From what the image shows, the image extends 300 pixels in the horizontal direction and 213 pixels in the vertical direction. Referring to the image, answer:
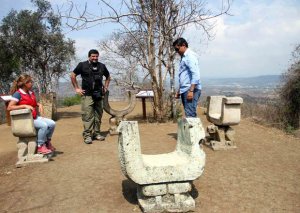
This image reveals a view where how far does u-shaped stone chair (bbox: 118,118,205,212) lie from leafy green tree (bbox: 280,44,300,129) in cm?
1002

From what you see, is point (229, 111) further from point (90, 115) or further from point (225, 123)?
point (90, 115)

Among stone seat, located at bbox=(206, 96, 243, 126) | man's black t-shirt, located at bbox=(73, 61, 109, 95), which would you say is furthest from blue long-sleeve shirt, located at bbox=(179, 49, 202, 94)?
man's black t-shirt, located at bbox=(73, 61, 109, 95)

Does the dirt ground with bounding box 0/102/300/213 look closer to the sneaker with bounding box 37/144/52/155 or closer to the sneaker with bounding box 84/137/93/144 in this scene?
the sneaker with bounding box 84/137/93/144

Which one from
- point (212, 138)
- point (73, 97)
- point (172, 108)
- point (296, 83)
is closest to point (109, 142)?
point (212, 138)

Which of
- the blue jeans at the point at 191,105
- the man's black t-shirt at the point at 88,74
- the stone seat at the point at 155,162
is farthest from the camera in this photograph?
the man's black t-shirt at the point at 88,74

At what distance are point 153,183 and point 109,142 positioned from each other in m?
3.97

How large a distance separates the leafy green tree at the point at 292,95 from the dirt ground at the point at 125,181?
238 inches

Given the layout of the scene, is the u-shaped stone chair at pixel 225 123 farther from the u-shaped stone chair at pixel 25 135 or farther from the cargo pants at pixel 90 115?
the u-shaped stone chair at pixel 25 135

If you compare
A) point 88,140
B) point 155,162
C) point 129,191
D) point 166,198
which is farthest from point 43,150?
point 166,198

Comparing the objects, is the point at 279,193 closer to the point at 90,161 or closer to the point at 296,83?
the point at 90,161

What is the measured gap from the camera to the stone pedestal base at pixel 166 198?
3.92m

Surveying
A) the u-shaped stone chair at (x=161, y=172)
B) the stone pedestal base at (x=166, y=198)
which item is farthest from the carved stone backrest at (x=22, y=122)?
the stone pedestal base at (x=166, y=198)

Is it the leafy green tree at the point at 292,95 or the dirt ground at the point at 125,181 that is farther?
the leafy green tree at the point at 292,95

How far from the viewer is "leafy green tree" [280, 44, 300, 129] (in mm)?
13188
